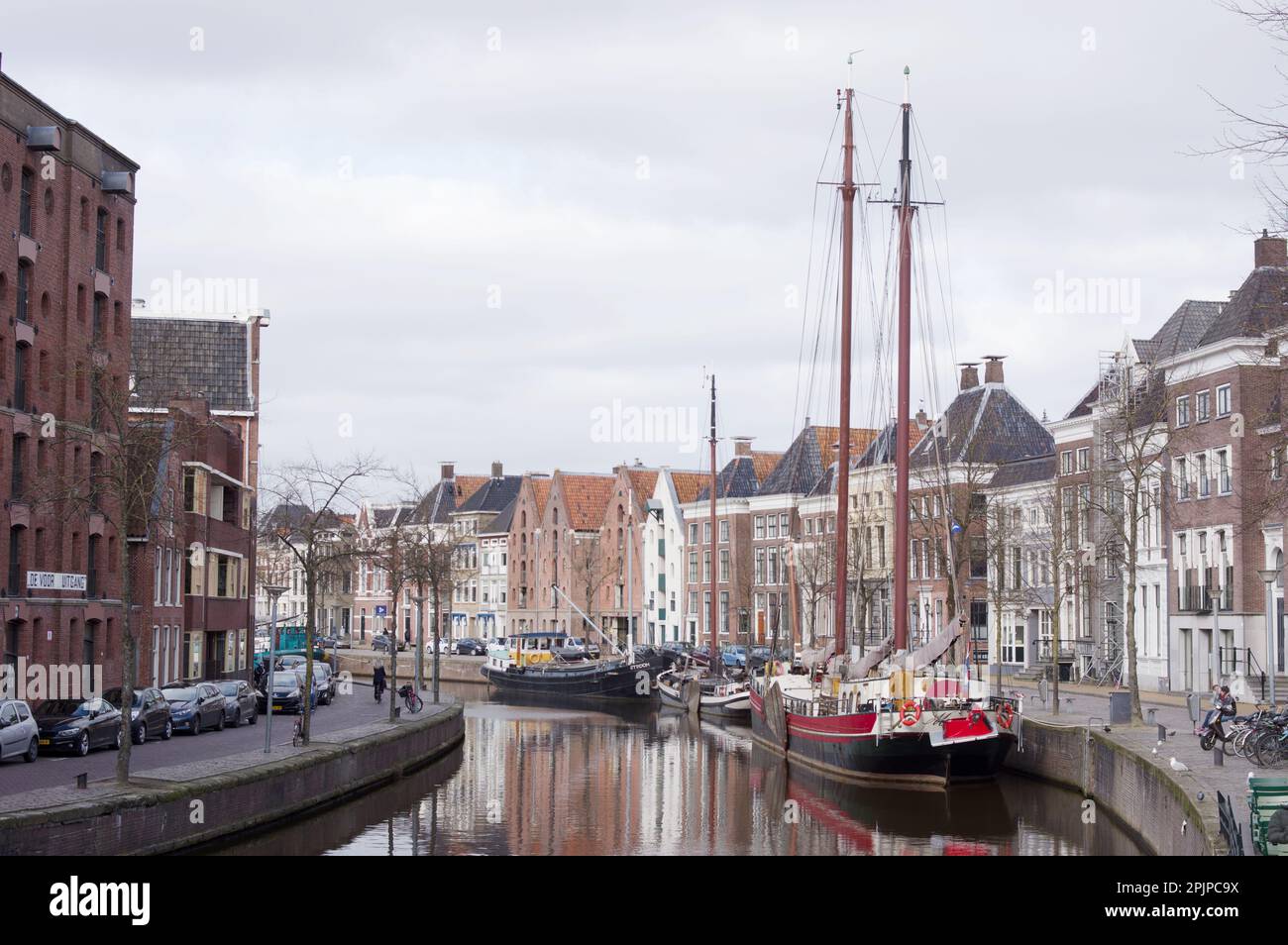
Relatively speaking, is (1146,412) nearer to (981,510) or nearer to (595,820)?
(981,510)

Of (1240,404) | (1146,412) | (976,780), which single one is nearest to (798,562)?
(1146,412)

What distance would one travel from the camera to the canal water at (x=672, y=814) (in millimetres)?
33688

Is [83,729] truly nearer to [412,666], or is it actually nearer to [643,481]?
[412,666]

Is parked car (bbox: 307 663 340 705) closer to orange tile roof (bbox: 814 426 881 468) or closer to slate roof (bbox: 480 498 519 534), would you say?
orange tile roof (bbox: 814 426 881 468)

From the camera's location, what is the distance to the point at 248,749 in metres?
40.9

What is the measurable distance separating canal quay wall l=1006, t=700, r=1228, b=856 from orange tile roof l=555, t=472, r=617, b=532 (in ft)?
261

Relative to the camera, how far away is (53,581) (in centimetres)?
5081

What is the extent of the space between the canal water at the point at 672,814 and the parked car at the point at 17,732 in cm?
715

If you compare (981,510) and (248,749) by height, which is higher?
(981,510)

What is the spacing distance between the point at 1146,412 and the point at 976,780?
23765 mm

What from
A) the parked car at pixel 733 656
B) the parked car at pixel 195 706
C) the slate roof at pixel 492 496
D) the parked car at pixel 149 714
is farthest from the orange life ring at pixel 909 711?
the slate roof at pixel 492 496

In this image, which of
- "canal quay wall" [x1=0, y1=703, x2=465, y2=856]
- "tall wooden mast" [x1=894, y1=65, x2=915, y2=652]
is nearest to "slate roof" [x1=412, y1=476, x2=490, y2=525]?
"tall wooden mast" [x1=894, y1=65, x2=915, y2=652]
